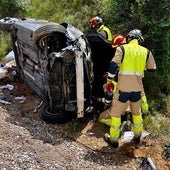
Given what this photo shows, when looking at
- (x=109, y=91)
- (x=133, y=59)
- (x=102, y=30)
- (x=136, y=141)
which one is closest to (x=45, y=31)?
(x=102, y=30)

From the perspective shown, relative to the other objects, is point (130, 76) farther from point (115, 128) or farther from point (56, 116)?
point (56, 116)

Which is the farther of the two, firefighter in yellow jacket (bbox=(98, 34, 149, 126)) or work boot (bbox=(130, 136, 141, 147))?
work boot (bbox=(130, 136, 141, 147))

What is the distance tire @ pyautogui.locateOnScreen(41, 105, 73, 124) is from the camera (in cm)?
712

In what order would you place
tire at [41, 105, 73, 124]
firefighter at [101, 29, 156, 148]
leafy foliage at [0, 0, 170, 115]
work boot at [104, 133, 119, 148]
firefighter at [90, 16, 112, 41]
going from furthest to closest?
1. leafy foliage at [0, 0, 170, 115]
2. firefighter at [90, 16, 112, 41]
3. tire at [41, 105, 73, 124]
4. work boot at [104, 133, 119, 148]
5. firefighter at [101, 29, 156, 148]

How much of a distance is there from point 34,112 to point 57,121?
A: 2.57 feet

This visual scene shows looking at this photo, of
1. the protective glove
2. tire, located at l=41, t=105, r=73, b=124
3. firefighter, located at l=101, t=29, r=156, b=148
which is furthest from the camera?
tire, located at l=41, t=105, r=73, b=124

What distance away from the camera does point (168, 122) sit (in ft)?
24.3

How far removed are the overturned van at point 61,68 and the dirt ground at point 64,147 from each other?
28 cm

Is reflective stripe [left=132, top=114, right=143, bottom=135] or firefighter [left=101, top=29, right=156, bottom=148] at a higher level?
firefighter [left=101, top=29, right=156, bottom=148]

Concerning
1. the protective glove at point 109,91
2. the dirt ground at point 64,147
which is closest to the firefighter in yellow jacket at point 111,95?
the protective glove at point 109,91

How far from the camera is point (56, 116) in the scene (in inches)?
281

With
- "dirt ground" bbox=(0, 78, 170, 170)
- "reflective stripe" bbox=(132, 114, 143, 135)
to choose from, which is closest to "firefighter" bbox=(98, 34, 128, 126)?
"dirt ground" bbox=(0, 78, 170, 170)

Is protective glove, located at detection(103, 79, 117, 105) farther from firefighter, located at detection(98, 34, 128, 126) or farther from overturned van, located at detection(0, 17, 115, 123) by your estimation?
overturned van, located at detection(0, 17, 115, 123)

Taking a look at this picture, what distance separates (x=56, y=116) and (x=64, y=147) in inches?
35.3
